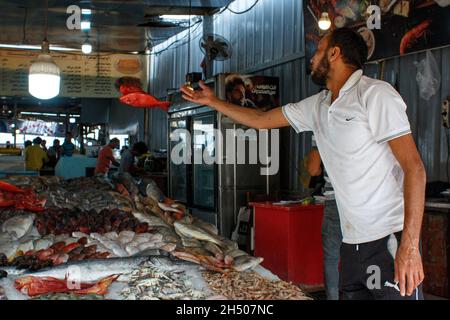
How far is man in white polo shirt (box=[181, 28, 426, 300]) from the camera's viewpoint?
7.30 feet

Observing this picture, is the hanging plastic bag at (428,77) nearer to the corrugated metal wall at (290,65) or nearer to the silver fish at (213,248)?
the corrugated metal wall at (290,65)

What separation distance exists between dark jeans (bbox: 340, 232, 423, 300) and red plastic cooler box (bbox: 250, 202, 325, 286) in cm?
306

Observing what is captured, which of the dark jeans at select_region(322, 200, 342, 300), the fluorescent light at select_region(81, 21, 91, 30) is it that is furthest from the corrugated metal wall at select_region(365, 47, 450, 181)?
the fluorescent light at select_region(81, 21, 91, 30)

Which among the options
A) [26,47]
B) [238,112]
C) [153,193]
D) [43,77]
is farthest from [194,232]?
[26,47]

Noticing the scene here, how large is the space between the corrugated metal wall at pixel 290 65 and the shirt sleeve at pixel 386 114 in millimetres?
3235

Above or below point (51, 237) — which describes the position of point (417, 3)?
above

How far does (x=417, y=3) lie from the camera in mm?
5250

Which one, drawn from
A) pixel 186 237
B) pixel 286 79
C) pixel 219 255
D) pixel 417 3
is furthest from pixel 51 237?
pixel 286 79

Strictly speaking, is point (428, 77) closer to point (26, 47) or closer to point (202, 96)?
point (202, 96)

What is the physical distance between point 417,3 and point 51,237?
4.34 metres

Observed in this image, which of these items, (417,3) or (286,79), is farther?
(286,79)

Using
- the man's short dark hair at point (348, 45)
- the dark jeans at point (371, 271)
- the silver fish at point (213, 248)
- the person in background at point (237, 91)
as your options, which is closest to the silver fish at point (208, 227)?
the silver fish at point (213, 248)

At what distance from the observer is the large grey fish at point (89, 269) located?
10.6 ft
